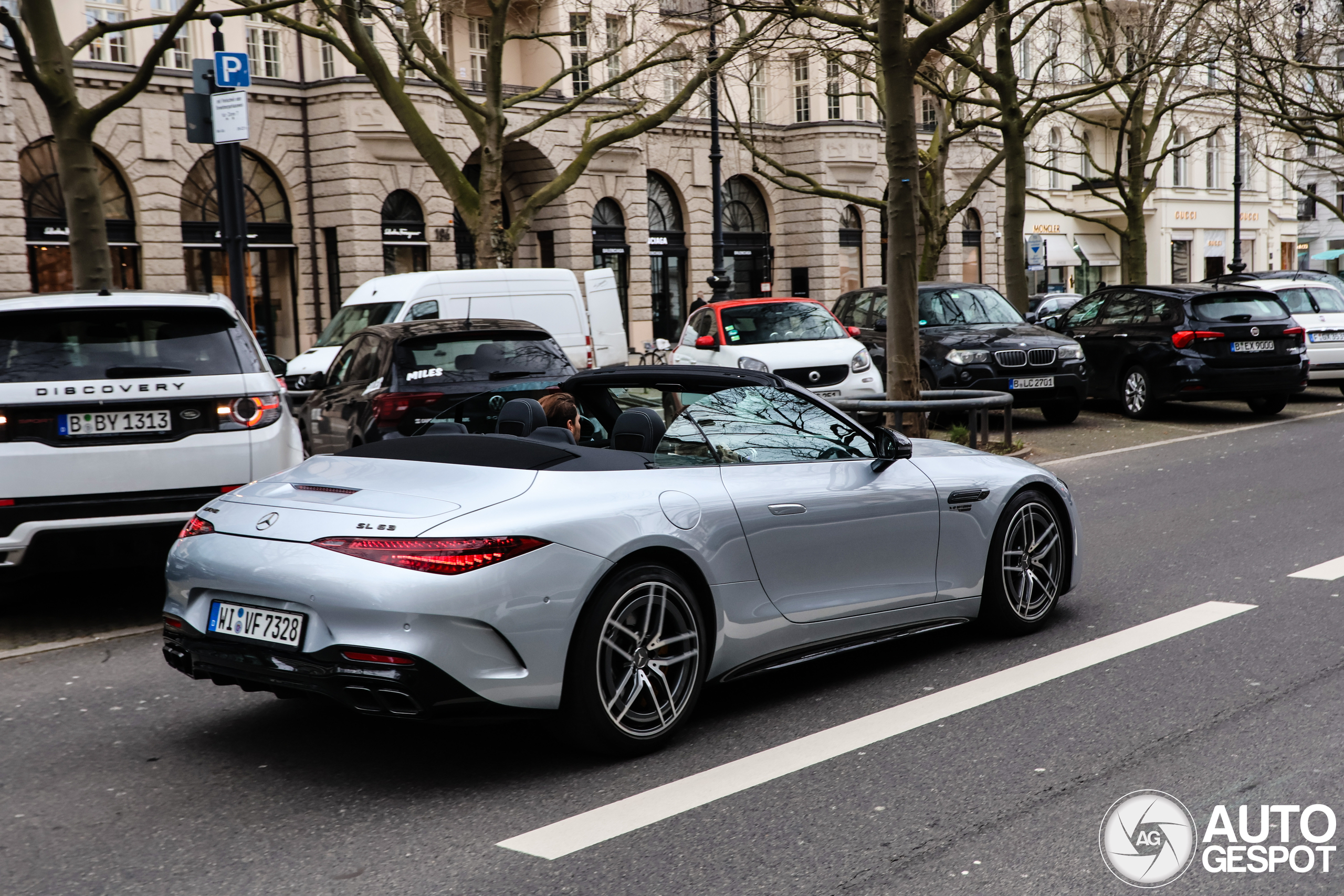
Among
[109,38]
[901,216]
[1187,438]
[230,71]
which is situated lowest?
[1187,438]

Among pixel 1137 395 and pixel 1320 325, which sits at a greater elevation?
pixel 1320 325

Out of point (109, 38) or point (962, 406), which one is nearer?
point (962, 406)

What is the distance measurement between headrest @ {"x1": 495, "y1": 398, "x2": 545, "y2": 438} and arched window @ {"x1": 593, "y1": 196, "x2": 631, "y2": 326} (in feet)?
104

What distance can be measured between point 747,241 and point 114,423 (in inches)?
1456

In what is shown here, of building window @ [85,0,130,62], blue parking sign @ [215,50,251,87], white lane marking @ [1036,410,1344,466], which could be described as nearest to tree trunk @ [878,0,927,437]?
white lane marking @ [1036,410,1344,466]

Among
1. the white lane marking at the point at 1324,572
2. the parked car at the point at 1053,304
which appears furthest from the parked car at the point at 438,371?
the parked car at the point at 1053,304

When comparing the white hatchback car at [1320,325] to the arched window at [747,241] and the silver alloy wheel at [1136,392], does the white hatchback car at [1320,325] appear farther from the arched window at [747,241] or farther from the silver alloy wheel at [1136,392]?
the arched window at [747,241]

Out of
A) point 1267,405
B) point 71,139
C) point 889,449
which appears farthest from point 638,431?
point 1267,405

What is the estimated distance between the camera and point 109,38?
27859 mm

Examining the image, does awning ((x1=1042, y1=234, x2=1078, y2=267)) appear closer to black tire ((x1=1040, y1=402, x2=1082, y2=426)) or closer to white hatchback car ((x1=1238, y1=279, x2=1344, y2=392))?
white hatchback car ((x1=1238, y1=279, x2=1344, y2=392))

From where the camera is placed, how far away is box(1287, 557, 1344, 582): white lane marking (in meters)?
7.47

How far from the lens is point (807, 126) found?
138 ft

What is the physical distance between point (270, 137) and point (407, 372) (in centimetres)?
2180

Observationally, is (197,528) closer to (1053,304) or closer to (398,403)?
(398,403)
